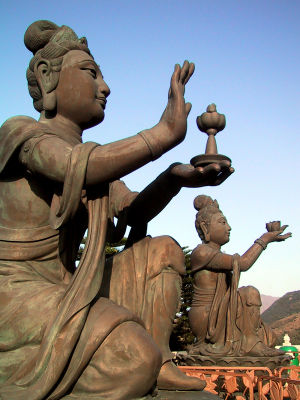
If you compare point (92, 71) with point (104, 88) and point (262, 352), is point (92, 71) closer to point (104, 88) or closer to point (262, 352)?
point (104, 88)

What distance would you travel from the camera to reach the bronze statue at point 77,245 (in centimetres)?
242

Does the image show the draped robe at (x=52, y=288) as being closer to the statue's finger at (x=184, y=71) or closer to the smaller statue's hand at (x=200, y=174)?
the smaller statue's hand at (x=200, y=174)

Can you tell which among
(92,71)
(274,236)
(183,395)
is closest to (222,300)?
(274,236)

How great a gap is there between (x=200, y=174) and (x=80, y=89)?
98 cm

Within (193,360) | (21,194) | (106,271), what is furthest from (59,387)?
(193,360)

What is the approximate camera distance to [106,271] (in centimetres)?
305

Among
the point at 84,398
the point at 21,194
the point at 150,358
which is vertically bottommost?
the point at 84,398

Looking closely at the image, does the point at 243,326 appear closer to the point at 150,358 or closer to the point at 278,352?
the point at 278,352

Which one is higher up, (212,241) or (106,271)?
(212,241)

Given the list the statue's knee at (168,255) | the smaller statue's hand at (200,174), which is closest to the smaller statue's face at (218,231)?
the smaller statue's hand at (200,174)

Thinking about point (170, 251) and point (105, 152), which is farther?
point (170, 251)

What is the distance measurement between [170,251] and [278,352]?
7.28 m

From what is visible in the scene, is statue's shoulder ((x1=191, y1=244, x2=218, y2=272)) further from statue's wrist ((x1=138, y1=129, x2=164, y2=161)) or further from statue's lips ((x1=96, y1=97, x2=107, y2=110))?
statue's wrist ((x1=138, y1=129, x2=164, y2=161))

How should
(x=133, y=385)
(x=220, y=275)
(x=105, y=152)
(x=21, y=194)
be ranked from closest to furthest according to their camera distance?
(x=133, y=385)
(x=105, y=152)
(x=21, y=194)
(x=220, y=275)
